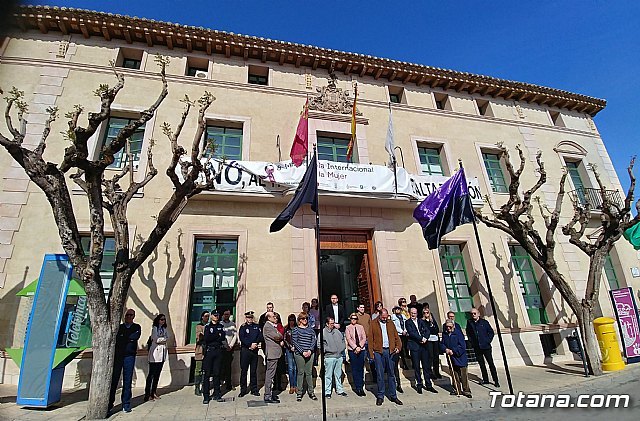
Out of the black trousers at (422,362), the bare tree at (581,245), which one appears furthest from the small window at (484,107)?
the black trousers at (422,362)

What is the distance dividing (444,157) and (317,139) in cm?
525

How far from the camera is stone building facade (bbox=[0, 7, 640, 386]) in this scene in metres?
9.21

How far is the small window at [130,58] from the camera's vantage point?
1187 centimetres

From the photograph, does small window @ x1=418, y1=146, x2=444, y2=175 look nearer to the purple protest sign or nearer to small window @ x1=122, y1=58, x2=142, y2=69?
the purple protest sign

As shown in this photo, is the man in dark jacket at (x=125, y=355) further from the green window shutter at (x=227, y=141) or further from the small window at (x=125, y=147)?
the green window shutter at (x=227, y=141)

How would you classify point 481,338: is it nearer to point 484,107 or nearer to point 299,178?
point 299,178

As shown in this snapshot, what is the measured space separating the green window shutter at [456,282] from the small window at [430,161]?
10.1 ft

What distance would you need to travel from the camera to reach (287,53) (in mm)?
12844

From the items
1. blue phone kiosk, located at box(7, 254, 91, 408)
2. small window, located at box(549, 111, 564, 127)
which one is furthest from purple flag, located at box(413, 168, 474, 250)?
small window, located at box(549, 111, 564, 127)

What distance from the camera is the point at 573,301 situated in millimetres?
9102

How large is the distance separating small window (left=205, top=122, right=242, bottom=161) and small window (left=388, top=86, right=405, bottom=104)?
6821mm

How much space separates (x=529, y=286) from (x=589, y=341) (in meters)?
3.49

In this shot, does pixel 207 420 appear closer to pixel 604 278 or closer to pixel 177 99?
pixel 177 99

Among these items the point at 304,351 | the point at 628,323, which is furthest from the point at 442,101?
the point at 304,351
